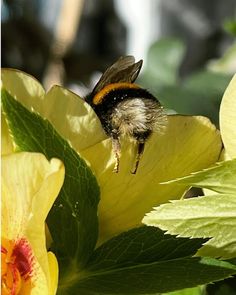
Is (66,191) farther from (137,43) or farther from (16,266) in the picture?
(137,43)

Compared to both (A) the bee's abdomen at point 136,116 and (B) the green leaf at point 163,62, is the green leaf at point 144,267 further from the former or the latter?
(B) the green leaf at point 163,62

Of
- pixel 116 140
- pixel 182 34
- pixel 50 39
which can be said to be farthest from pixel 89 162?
pixel 182 34

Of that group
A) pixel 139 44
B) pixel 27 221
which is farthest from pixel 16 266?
pixel 139 44

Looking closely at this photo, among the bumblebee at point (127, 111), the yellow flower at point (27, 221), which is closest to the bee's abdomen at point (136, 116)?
the bumblebee at point (127, 111)

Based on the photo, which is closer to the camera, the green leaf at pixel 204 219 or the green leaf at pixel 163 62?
the green leaf at pixel 204 219

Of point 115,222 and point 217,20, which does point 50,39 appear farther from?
point 115,222

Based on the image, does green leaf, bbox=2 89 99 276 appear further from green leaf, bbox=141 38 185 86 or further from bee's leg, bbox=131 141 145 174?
green leaf, bbox=141 38 185 86
